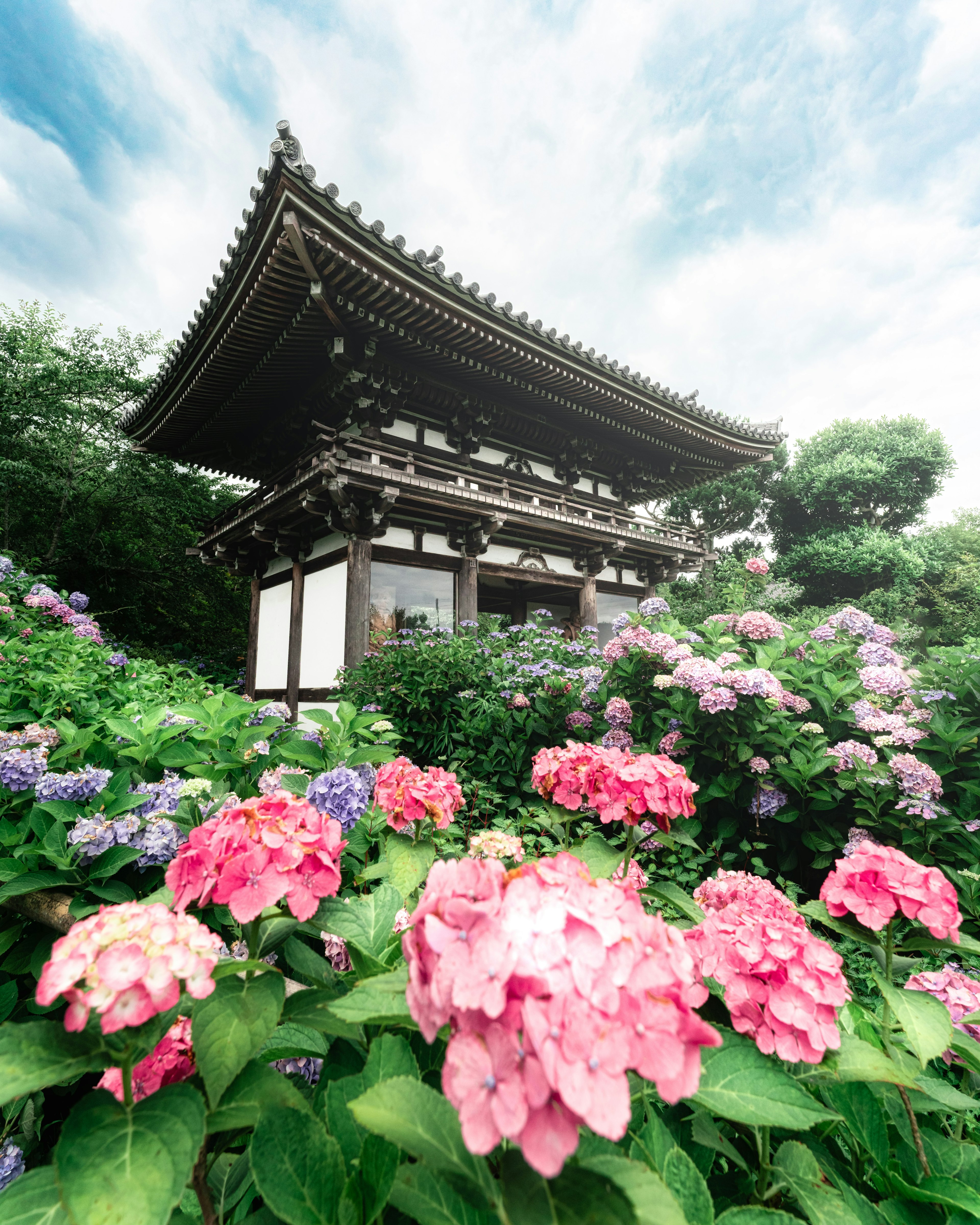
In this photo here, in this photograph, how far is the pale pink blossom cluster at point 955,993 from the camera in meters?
1.18

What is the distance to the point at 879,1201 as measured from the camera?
83cm

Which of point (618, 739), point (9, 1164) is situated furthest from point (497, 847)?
point (618, 739)

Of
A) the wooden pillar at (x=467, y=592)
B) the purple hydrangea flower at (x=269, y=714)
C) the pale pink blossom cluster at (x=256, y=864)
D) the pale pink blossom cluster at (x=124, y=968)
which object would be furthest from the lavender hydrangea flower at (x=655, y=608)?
the wooden pillar at (x=467, y=592)

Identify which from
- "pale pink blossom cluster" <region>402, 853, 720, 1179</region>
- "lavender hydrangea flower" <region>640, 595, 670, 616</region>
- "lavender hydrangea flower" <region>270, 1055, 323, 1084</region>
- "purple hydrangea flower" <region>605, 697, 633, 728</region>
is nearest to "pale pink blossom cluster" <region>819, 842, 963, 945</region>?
"pale pink blossom cluster" <region>402, 853, 720, 1179</region>

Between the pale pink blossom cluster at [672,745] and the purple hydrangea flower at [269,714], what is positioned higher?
the purple hydrangea flower at [269,714]

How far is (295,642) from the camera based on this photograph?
8484 millimetres

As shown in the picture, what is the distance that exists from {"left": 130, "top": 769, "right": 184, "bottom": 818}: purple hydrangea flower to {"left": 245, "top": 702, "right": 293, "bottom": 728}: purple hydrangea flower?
0.49 metres

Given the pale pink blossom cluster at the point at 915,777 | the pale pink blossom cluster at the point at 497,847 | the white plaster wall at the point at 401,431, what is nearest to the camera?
the pale pink blossom cluster at the point at 497,847

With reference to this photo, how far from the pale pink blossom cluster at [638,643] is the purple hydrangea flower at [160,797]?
2406mm

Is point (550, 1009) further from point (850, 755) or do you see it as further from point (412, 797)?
point (850, 755)

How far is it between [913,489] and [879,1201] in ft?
97.9

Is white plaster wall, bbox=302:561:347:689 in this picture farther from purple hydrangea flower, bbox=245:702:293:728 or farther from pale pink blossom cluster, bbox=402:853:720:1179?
pale pink blossom cluster, bbox=402:853:720:1179

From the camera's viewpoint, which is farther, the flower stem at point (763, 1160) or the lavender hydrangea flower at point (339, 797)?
the lavender hydrangea flower at point (339, 797)

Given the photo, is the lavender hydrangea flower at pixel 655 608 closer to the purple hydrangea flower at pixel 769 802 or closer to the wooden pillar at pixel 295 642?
the purple hydrangea flower at pixel 769 802
